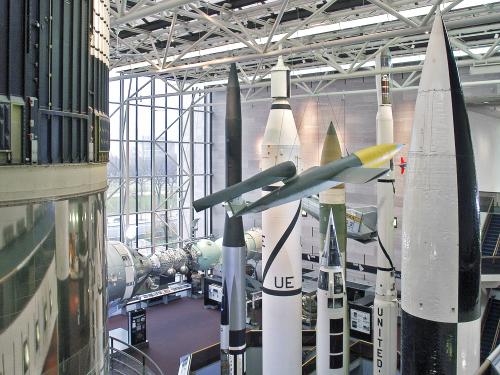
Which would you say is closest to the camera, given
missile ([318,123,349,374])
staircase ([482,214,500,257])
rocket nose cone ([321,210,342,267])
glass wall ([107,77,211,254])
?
rocket nose cone ([321,210,342,267])

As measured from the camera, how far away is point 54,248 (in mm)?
4043

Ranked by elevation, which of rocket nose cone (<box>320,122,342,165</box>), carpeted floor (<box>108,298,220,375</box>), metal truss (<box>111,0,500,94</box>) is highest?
metal truss (<box>111,0,500,94</box>)

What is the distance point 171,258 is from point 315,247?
12.0 meters

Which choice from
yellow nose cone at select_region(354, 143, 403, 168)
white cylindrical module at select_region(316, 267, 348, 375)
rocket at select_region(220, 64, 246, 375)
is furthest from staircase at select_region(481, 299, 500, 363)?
yellow nose cone at select_region(354, 143, 403, 168)

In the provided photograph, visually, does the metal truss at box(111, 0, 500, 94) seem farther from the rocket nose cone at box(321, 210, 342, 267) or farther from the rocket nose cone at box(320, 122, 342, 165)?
the rocket nose cone at box(321, 210, 342, 267)

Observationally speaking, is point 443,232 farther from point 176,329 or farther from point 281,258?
point 176,329

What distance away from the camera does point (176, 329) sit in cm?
2017

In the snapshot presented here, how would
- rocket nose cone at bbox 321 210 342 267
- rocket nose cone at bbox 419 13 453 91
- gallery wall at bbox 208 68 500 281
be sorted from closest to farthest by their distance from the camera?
rocket nose cone at bbox 419 13 453 91 → rocket nose cone at bbox 321 210 342 267 → gallery wall at bbox 208 68 500 281

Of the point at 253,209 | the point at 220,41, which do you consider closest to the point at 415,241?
the point at 253,209

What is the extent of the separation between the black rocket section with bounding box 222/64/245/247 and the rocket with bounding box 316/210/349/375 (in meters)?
2.09

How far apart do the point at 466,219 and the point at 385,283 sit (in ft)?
25.2

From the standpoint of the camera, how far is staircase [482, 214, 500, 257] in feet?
63.4

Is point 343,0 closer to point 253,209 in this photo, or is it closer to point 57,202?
point 253,209

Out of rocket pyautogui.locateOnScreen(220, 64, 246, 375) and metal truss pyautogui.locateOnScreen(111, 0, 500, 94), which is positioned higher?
metal truss pyautogui.locateOnScreen(111, 0, 500, 94)
